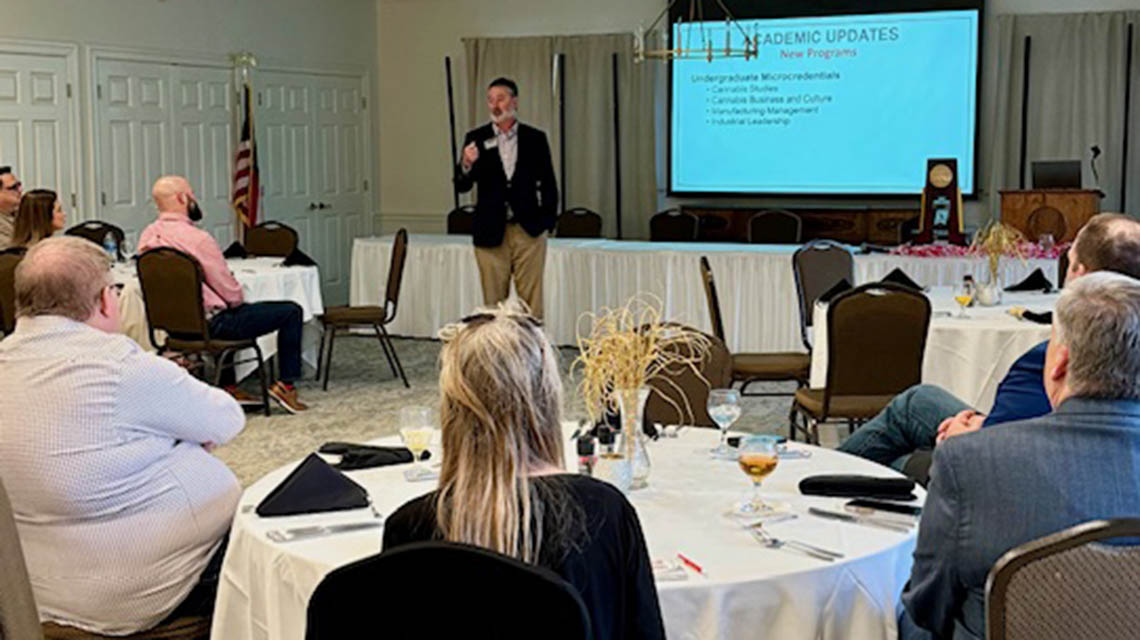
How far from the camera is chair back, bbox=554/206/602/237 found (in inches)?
442

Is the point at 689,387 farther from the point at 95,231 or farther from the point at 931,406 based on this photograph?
the point at 95,231

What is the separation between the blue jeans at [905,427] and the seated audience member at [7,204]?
591cm

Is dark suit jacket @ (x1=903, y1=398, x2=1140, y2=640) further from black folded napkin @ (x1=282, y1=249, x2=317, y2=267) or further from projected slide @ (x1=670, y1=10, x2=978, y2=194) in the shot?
projected slide @ (x1=670, y1=10, x2=978, y2=194)

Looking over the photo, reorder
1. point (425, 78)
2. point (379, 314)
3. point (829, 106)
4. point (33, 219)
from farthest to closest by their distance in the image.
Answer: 1. point (425, 78)
2. point (829, 106)
3. point (379, 314)
4. point (33, 219)

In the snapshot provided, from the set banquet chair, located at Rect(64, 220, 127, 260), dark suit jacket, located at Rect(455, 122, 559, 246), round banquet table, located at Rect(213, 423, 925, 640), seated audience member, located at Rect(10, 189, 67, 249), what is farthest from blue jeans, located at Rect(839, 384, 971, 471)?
banquet chair, located at Rect(64, 220, 127, 260)

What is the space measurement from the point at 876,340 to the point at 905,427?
112cm

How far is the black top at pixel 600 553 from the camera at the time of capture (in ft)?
6.70

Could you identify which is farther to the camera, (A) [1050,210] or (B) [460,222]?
(B) [460,222]

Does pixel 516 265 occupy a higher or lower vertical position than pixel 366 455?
higher

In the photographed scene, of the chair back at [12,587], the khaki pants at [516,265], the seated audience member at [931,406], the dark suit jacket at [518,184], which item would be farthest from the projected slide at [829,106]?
the chair back at [12,587]

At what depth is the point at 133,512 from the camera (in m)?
3.12

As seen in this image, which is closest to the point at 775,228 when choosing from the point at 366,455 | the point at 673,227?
the point at 673,227

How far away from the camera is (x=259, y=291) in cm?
785

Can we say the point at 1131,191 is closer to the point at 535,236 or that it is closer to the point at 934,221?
the point at 934,221
